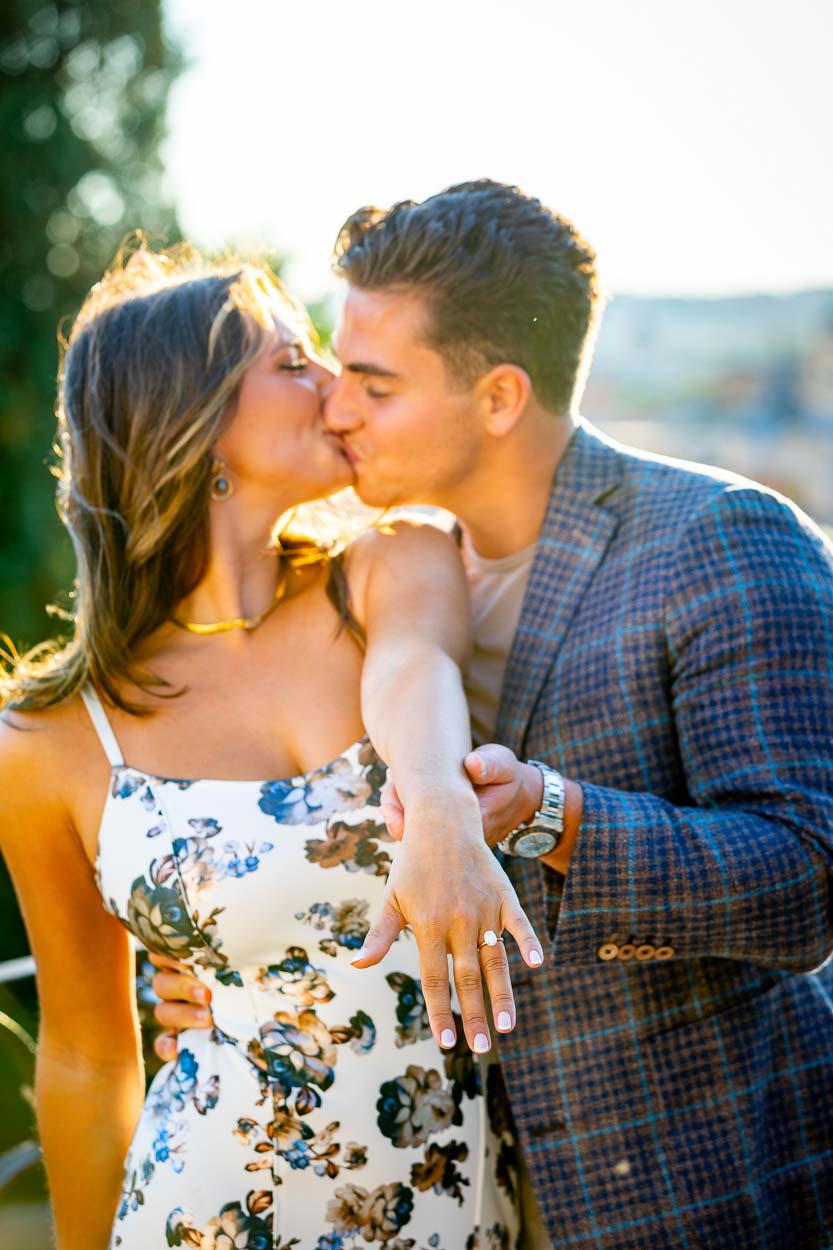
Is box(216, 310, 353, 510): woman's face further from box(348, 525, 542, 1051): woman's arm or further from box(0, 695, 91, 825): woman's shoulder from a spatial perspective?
box(0, 695, 91, 825): woman's shoulder

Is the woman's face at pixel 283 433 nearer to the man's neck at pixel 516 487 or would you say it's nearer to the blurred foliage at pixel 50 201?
the man's neck at pixel 516 487

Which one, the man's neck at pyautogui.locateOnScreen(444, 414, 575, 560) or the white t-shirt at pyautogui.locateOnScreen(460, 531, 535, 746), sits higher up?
the man's neck at pyautogui.locateOnScreen(444, 414, 575, 560)

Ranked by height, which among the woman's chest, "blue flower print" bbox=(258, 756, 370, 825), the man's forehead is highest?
the man's forehead

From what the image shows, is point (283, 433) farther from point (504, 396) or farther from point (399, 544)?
point (504, 396)

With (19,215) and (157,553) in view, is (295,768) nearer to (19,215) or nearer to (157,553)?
(157,553)

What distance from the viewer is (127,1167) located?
206 centimetres

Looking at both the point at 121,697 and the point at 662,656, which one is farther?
the point at 121,697

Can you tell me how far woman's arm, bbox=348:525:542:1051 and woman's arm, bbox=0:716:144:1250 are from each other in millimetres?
663

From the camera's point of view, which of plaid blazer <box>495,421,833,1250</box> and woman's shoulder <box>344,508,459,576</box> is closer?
plaid blazer <box>495,421,833,1250</box>

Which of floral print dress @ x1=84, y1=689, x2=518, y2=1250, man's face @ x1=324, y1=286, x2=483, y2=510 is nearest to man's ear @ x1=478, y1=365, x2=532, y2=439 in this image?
man's face @ x1=324, y1=286, x2=483, y2=510

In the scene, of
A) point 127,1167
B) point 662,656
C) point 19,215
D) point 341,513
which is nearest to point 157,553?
point 341,513

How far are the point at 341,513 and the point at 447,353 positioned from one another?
52 cm

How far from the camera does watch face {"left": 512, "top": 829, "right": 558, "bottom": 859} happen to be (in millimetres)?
1719

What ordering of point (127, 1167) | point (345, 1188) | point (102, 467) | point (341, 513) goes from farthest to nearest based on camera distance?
1. point (341, 513)
2. point (102, 467)
3. point (127, 1167)
4. point (345, 1188)
